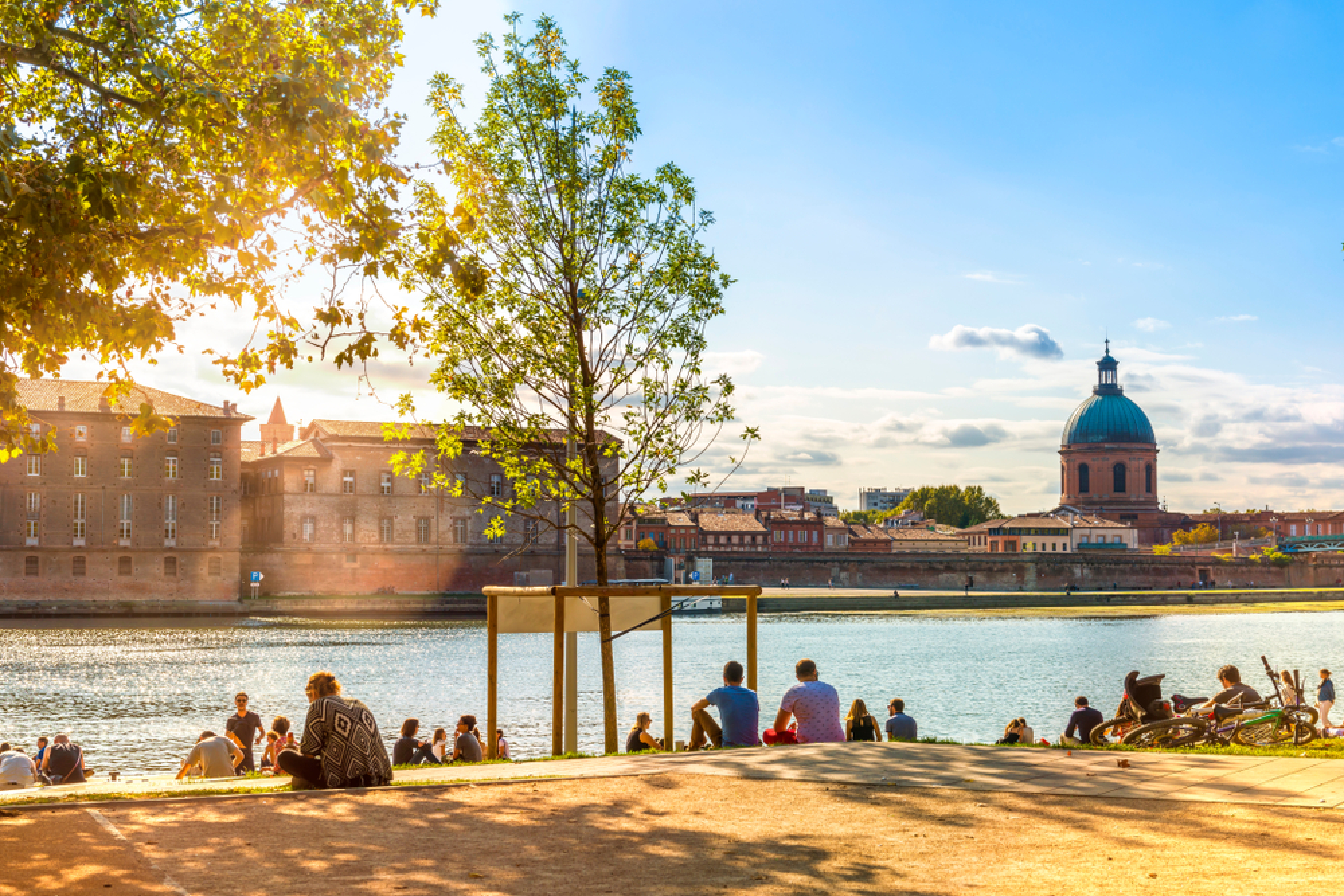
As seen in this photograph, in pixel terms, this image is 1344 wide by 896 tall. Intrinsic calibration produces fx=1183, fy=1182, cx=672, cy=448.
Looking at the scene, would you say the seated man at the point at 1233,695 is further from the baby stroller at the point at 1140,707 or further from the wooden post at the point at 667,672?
the wooden post at the point at 667,672

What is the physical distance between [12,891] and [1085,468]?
151m

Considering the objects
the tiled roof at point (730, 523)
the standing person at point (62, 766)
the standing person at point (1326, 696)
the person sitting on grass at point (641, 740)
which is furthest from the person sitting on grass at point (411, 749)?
the tiled roof at point (730, 523)

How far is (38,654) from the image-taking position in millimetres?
46375

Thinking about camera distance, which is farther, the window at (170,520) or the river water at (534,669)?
the window at (170,520)

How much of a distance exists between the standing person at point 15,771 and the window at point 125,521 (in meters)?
60.7

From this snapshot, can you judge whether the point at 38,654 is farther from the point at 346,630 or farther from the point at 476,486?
the point at 476,486

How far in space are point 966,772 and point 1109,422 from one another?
14475cm

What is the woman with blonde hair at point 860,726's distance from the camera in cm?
1313

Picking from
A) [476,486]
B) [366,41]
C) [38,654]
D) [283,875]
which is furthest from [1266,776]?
[476,486]

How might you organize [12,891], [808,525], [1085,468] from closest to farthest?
[12,891]
[808,525]
[1085,468]

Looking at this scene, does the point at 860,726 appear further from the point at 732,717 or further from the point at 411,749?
the point at 411,749

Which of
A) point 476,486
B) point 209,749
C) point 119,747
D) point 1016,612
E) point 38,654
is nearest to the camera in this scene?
point 209,749

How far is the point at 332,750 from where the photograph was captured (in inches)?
344

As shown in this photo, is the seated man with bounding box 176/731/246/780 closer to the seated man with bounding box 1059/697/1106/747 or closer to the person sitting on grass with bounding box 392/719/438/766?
the person sitting on grass with bounding box 392/719/438/766
